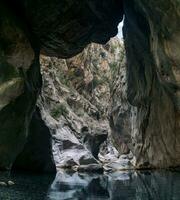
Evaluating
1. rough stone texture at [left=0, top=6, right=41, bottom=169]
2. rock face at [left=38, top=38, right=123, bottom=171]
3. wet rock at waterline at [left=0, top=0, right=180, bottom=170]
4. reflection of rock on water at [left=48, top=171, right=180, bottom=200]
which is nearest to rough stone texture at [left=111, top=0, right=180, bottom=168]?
wet rock at waterline at [left=0, top=0, right=180, bottom=170]

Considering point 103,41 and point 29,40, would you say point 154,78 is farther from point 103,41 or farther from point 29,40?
point 29,40

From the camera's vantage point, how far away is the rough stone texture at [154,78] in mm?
21547

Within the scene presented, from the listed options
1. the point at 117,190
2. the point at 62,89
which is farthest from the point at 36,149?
the point at 62,89

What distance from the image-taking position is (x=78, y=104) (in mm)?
65625

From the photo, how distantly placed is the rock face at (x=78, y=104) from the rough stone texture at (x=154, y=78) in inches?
329

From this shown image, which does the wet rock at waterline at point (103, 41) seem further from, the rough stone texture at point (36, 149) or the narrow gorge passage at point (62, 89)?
the rough stone texture at point (36, 149)

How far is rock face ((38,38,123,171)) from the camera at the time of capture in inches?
1916

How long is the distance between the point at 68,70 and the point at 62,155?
27.6m

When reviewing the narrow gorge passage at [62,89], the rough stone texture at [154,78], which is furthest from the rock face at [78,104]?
the rough stone texture at [154,78]

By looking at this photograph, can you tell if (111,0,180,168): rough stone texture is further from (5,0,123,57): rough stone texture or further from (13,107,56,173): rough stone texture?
(13,107,56,173): rough stone texture

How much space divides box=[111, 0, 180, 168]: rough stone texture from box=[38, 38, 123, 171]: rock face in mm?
8366

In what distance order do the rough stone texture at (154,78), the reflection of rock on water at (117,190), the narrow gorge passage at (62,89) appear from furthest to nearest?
the narrow gorge passage at (62,89), the rough stone texture at (154,78), the reflection of rock on water at (117,190)

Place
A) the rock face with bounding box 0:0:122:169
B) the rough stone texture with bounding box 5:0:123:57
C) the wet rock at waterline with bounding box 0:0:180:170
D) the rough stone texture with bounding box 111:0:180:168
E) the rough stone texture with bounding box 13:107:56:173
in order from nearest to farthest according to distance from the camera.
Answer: the rough stone texture with bounding box 111:0:180:168, the wet rock at waterline with bounding box 0:0:180:170, the rock face with bounding box 0:0:122:169, the rough stone texture with bounding box 5:0:123:57, the rough stone texture with bounding box 13:107:56:173

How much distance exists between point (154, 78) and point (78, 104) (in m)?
33.0
